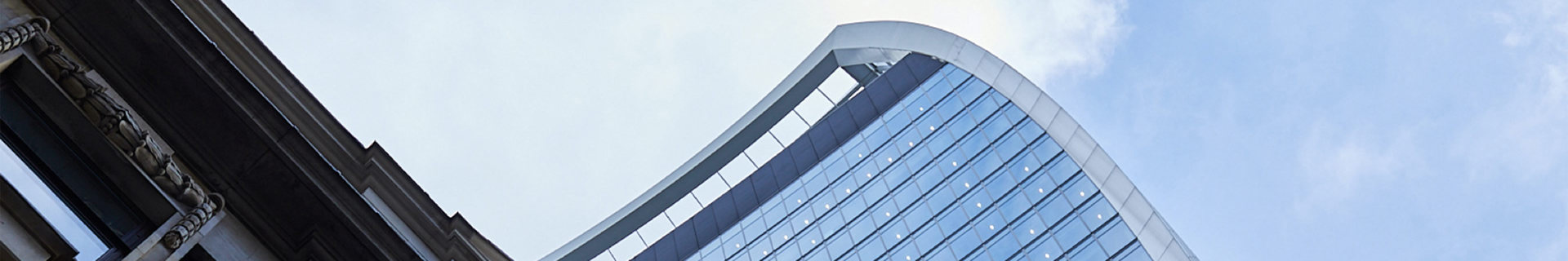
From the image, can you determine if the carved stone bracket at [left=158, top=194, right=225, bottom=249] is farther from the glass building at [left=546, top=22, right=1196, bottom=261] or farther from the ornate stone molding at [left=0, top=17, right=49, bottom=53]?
the glass building at [left=546, top=22, right=1196, bottom=261]

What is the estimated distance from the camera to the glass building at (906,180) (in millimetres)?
37875

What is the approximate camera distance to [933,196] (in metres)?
42.0

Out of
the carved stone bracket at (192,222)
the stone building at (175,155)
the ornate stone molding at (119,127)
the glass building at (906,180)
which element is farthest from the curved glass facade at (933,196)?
the ornate stone molding at (119,127)

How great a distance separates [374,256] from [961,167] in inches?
1212

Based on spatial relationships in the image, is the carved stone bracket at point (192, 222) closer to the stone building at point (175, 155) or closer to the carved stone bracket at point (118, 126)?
the stone building at point (175, 155)

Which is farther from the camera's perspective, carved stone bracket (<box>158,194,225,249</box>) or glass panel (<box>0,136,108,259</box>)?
carved stone bracket (<box>158,194,225,249</box>)

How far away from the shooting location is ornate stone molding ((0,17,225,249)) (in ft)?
40.0

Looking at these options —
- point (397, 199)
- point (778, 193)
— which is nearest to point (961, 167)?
point (778, 193)

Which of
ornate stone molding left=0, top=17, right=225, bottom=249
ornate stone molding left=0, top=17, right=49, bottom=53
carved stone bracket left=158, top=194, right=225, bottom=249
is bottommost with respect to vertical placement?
carved stone bracket left=158, top=194, right=225, bottom=249

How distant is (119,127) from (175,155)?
1219mm

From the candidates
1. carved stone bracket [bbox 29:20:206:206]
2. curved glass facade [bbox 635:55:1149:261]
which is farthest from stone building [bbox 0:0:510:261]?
curved glass facade [bbox 635:55:1149:261]

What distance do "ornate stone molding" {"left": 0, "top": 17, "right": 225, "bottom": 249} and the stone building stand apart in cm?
2

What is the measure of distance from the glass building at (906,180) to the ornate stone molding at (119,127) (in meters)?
28.8

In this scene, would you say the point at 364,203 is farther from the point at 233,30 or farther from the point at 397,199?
the point at 233,30
